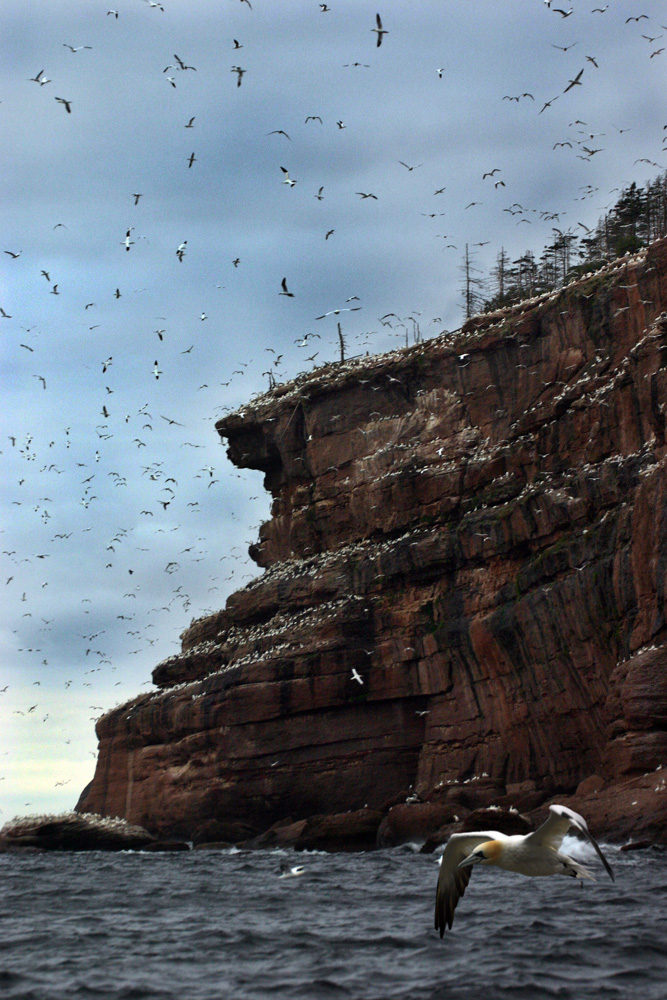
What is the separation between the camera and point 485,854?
546 inches

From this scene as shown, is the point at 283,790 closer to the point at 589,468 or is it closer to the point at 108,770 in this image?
the point at 108,770

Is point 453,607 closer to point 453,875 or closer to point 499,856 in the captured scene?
point 499,856

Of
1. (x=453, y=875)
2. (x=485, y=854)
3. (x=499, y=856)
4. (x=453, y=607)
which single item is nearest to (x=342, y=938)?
(x=499, y=856)

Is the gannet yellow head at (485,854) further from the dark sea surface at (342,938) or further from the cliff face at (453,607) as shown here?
the cliff face at (453,607)

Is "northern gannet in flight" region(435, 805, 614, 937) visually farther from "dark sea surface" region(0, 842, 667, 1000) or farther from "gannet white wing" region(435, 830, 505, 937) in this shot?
"dark sea surface" region(0, 842, 667, 1000)

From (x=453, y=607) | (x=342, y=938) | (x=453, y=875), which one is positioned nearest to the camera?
(x=453, y=875)

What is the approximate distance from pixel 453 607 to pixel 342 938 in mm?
35265

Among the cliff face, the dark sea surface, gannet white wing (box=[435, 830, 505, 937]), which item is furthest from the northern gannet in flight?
the cliff face

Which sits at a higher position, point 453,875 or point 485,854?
point 485,854

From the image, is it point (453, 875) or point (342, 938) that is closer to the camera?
point (453, 875)

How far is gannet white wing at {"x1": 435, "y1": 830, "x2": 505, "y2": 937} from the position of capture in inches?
528

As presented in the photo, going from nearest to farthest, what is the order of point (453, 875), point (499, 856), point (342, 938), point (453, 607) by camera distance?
point (453, 875)
point (499, 856)
point (342, 938)
point (453, 607)

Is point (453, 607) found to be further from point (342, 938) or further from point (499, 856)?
point (499, 856)

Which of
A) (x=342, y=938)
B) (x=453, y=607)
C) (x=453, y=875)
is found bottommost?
(x=342, y=938)
